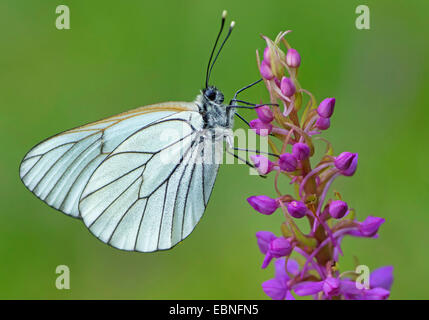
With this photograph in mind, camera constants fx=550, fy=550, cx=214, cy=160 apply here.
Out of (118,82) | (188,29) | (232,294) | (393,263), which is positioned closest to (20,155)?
(118,82)

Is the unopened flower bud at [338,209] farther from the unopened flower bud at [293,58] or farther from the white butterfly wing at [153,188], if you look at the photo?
the white butterfly wing at [153,188]

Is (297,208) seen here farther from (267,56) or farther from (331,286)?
(267,56)

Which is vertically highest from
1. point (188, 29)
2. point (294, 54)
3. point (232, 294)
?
point (188, 29)

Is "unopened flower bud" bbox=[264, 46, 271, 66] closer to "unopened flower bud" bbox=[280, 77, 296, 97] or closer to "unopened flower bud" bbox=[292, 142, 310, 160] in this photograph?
"unopened flower bud" bbox=[280, 77, 296, 97]

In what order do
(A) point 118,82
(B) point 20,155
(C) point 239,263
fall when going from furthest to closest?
(A) point 118,82, (B) point 20,155, (C) point 239,263

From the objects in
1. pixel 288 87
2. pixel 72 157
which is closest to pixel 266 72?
pixel 288 87

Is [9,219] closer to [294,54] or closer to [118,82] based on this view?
[118,82]
